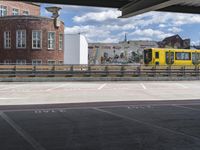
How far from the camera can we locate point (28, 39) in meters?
49.0

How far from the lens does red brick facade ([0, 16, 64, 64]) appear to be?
160 feet

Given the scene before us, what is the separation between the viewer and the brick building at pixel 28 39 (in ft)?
161

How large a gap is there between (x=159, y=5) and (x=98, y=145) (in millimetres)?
7384

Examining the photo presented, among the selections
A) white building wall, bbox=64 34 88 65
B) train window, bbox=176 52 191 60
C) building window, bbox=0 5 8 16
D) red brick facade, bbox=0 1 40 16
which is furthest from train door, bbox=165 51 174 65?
building window, bbox=0 5 8 16

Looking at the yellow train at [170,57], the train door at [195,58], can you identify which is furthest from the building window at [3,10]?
the train door at [195,58]

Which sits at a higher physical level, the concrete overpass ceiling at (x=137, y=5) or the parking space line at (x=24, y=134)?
the concrete overpass ceiling at (x=137, y=5)

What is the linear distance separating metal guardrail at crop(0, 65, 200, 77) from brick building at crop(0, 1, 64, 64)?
30.2 feet

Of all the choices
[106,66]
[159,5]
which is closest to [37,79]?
[106,66]

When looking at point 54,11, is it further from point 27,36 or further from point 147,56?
point 147,56

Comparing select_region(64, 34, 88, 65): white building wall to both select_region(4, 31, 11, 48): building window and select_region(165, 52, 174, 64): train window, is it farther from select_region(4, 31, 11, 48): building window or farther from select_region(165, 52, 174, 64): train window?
select_region(165, 52, 174, 64): train window

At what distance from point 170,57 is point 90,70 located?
1623cm

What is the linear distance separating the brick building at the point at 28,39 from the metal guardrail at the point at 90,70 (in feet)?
30.2

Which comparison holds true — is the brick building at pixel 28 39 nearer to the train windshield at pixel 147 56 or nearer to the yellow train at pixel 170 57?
the train windshield at pixel 147 56

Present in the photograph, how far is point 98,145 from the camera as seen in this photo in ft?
29.6
